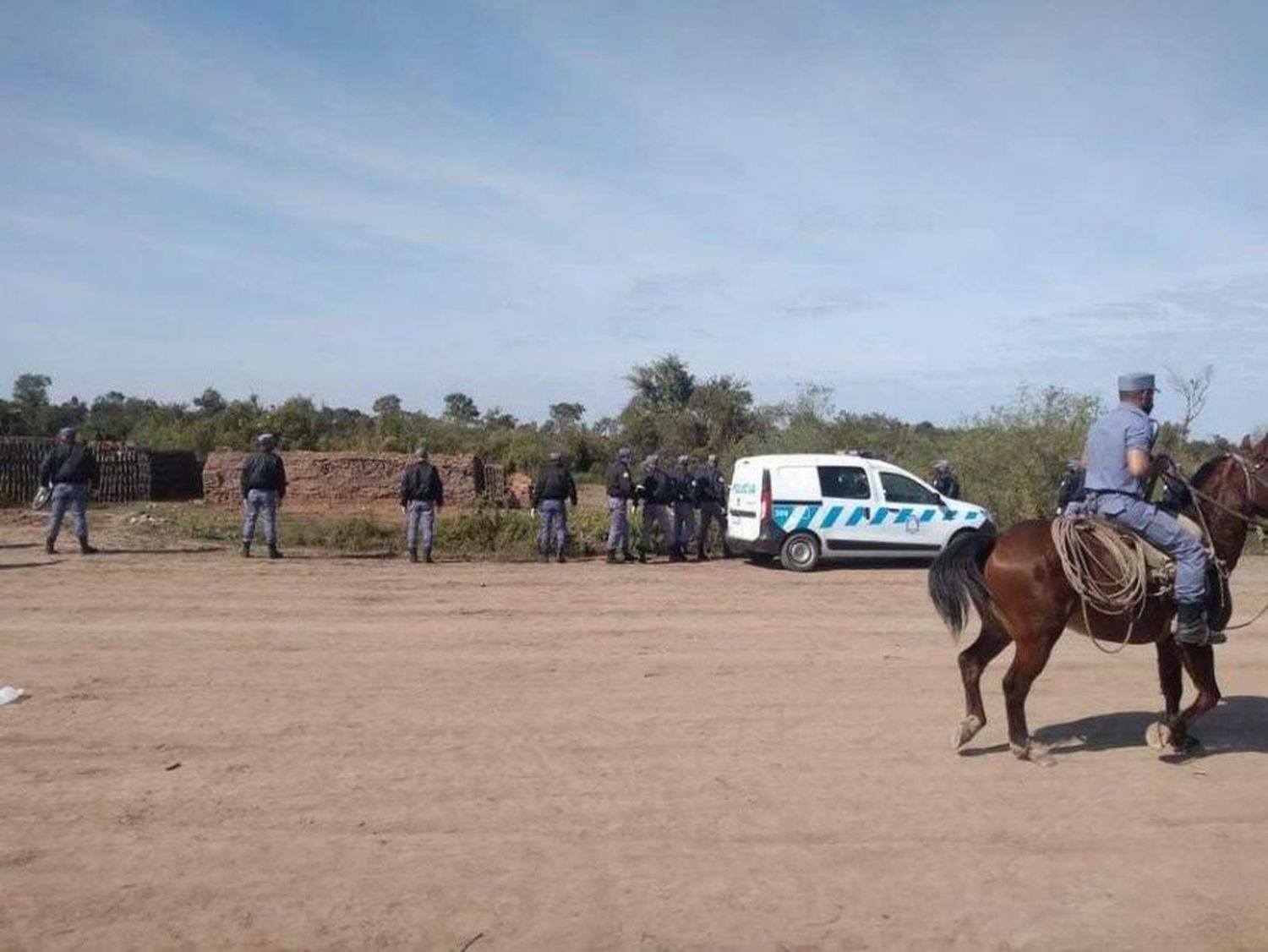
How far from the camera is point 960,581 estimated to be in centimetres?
756

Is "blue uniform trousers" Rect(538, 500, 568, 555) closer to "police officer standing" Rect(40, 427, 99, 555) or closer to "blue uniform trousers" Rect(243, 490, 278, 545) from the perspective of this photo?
"blue uniform trousers" Rect(243, 490, 278, 545)

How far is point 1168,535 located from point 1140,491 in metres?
0.34

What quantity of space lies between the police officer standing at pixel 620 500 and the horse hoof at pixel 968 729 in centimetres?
1092

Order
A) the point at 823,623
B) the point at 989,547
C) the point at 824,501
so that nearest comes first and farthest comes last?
the point at 989,547
the point at 823,623
the point at 824,501

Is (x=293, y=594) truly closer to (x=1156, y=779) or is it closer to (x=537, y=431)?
(x=1156, y=779)

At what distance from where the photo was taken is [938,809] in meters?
6.32

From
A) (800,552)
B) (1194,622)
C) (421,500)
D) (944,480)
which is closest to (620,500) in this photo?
(800,552)

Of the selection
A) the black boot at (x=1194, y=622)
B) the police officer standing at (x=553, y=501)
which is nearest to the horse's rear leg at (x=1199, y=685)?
the black boot at (x=1194, y=622)

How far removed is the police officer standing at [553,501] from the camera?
17.9m

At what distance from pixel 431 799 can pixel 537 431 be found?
3770 centimetres

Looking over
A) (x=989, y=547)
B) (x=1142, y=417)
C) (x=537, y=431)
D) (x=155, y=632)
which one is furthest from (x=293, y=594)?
(x=537, y=431)

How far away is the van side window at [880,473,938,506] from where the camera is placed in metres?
18.1

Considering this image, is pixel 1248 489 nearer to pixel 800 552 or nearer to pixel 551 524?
pixel 800 552

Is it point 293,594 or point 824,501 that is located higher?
point 824,501
